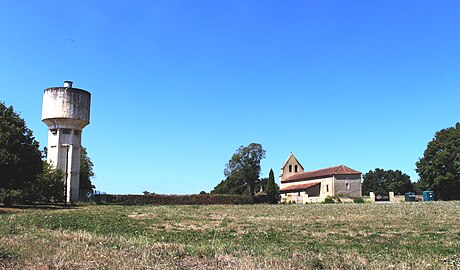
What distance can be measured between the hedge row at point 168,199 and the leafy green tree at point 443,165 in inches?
1306

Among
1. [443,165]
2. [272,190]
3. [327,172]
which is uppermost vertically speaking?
[443,165]

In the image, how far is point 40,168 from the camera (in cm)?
4084

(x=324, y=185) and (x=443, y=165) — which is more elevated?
(x=443, y=165)

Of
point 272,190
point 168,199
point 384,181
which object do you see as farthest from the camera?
point 384,181

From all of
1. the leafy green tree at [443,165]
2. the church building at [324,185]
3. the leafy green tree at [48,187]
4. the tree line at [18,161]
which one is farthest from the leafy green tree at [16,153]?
the leafy green tree at [443,165]

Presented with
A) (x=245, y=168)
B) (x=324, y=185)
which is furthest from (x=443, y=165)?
(x=245, y=168)

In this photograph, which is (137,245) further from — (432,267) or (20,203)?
(20,203)

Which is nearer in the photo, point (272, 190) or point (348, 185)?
point (348, 185)

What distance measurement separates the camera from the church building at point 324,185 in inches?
→ 3140

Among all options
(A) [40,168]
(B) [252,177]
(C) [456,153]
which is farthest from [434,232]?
(B) [252,177]

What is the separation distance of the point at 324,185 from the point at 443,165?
2192cm

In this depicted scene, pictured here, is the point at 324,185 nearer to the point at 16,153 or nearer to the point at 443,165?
the point at 443,165

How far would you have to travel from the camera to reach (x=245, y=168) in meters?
94.6

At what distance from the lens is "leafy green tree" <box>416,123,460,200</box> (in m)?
69.5
